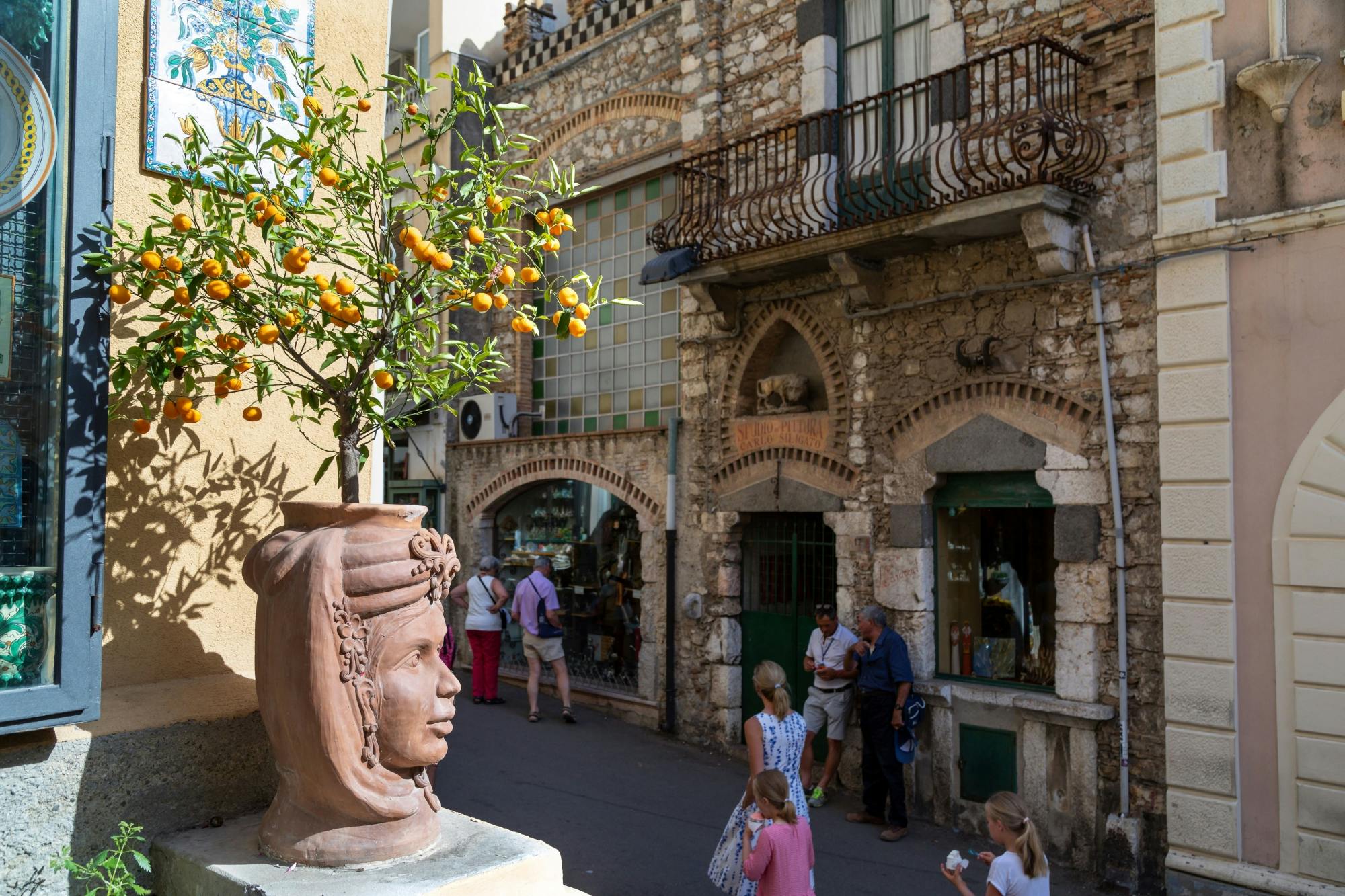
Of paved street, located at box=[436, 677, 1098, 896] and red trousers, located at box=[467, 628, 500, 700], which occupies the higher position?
red trousers, located at box=[467, 628, 500, 700]

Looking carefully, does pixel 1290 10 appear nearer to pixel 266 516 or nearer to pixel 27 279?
pixel 266 516

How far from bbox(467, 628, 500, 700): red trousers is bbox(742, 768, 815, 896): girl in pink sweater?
657 centimetres

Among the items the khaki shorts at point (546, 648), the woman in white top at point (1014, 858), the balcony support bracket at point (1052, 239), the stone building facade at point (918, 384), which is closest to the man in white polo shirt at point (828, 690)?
the stone building facade at point (918, 384)

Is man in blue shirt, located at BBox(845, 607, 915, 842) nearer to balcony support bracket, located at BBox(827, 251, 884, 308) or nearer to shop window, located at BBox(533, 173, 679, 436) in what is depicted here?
balcony support bracket, located at BBox(827, 251, 884, 308)

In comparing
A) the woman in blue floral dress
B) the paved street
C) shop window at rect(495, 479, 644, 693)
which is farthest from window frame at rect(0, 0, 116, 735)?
shop window at rect(495, 479, 644, 693)

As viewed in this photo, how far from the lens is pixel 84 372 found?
3.55 metres

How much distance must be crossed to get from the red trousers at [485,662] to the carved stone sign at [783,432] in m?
3.28

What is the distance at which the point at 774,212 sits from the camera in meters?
9.66

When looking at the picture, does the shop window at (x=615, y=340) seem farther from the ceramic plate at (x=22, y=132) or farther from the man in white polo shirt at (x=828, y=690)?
the ceramic plate at (x=22, y=132)

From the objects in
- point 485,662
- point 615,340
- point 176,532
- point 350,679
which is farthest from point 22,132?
point 615,340

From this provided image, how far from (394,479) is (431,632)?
11.5m

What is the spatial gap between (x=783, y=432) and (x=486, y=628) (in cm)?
370

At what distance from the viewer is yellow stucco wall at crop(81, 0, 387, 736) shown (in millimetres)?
3908

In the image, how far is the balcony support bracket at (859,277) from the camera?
8.50 m
